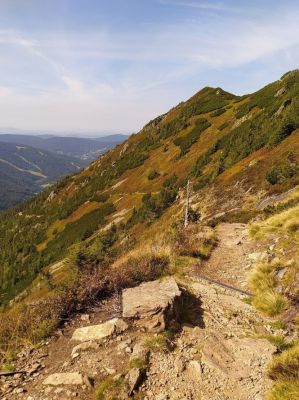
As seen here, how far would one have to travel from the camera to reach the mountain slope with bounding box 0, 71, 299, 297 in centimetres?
3653

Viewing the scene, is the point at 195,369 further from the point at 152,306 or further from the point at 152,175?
the point at 152,175

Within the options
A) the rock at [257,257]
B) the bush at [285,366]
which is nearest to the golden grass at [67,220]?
the rock at [257,257]

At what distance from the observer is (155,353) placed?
7.80m

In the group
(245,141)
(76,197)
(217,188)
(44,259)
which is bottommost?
(44,259)

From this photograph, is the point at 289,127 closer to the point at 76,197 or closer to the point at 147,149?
the point at 147,149

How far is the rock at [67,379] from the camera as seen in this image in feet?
22.8

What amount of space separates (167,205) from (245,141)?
54.0ft

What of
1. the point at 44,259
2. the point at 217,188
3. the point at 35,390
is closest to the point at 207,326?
the point at 35,390

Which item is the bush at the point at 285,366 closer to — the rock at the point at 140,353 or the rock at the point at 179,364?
the rock at the point at 179,364

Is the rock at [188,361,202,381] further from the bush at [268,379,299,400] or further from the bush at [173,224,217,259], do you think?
the bush at [173,224,217,259]

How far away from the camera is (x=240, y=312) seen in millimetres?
10406

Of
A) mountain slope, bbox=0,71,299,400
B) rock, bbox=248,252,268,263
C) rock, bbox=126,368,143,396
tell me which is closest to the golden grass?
mountain slope, bbox=0,71,299,400

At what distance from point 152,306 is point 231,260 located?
7560 millimetres

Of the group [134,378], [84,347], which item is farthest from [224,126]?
[134,378]
